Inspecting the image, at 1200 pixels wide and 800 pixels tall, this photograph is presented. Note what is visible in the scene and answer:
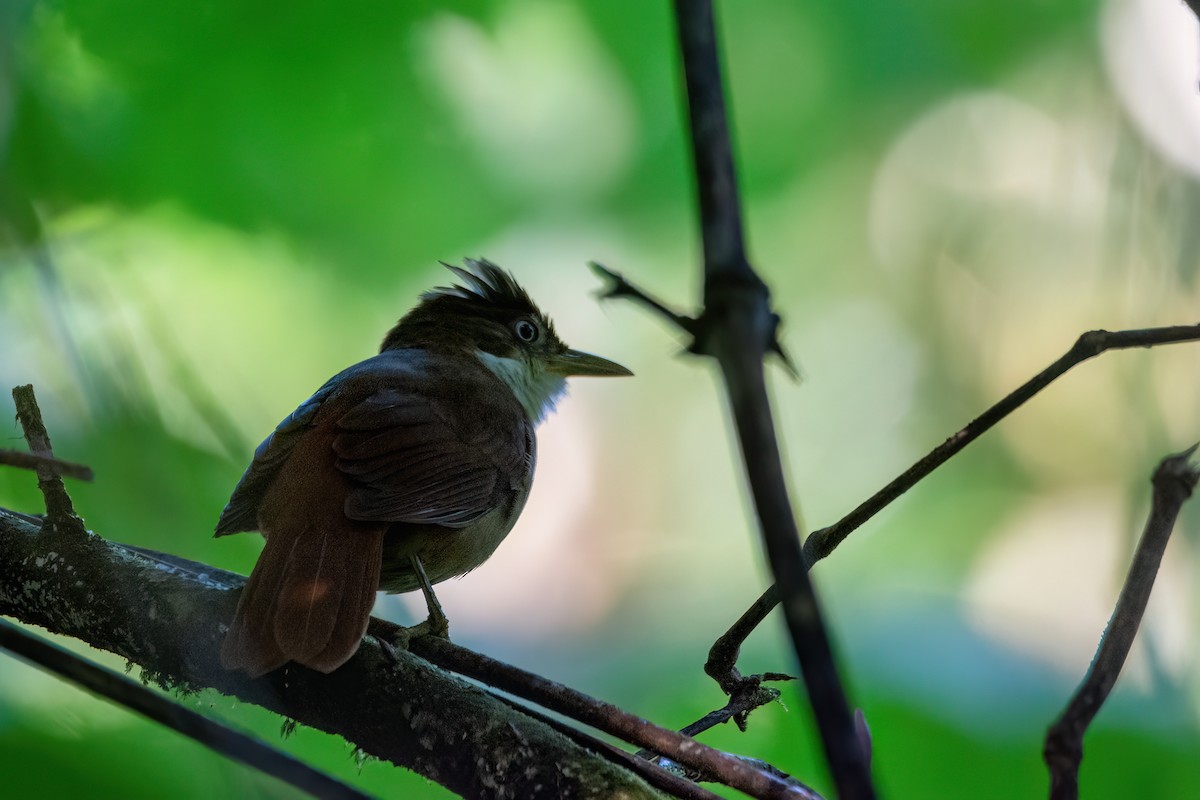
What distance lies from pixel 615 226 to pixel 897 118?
1102mm

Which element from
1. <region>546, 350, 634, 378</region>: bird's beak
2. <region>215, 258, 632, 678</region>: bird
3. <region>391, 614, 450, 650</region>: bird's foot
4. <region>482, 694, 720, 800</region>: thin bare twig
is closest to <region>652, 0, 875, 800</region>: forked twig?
<region>482, 694, 720, 800</region>: thin bare twig

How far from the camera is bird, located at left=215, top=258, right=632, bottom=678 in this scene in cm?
214

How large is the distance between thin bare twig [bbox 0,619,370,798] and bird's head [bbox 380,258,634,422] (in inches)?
125

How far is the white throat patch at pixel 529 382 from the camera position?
13.4ft

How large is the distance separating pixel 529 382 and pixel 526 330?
207 millimetres

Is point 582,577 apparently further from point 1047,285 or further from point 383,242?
point 1047,285

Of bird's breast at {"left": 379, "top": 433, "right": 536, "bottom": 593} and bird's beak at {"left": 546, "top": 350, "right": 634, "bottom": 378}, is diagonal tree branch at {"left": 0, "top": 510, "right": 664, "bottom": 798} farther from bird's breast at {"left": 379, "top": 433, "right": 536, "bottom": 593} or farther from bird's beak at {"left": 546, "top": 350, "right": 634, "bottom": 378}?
bird's beak at {"left": 546, "top": 350, "right": 634, "bottom": 378}

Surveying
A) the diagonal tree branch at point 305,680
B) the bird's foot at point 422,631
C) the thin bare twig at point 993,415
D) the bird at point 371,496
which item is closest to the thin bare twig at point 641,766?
the diagonal tree branch at point 305,680

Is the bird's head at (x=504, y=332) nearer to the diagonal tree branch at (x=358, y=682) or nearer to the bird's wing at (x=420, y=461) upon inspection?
the bird's wing at (x=420, y=461)

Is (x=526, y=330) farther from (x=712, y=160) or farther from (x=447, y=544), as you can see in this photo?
(x=712, y=160)

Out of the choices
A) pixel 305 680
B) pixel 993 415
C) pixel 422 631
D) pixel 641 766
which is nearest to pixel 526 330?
pixel 422 631

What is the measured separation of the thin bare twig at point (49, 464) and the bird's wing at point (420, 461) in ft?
4.93

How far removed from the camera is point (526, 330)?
Answer: 4.27 metres

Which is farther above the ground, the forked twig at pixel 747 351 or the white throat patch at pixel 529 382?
the white throat patch at pixel 529 382
